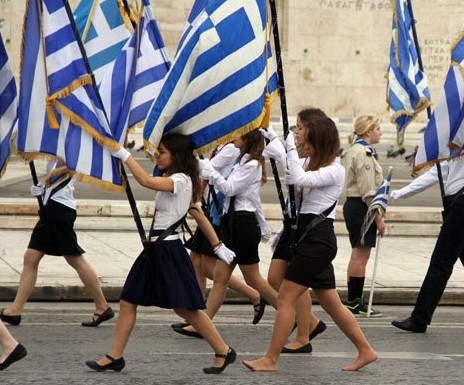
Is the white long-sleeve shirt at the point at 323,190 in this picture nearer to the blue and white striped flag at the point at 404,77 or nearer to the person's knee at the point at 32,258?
the person's knee at the point at 32,258

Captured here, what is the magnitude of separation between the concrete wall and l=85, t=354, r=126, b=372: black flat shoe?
101 ft

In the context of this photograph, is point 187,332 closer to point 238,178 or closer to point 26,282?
point 238,178

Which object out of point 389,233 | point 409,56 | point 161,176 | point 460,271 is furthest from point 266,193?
point 161,176

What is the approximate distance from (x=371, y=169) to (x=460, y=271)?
2730 millimetres

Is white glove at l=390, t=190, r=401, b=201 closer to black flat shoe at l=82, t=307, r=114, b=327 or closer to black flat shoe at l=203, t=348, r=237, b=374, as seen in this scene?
black flat shoe at l=82, t=307, r=114, b=327

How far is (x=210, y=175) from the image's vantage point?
9.90 metres

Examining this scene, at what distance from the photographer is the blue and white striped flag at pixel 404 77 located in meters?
11.9

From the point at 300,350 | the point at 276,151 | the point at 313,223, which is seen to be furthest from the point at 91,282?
the point at 276,151

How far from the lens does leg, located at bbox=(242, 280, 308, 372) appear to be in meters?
8.54

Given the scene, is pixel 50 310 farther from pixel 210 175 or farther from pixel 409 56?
pixel 409 56

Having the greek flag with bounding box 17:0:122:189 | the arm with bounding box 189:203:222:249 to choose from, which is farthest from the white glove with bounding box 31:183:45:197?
the arm with bounding box 189:203:222:249

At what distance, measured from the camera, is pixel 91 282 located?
10406mm

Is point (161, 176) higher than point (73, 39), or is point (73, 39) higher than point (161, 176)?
point (73, 39)

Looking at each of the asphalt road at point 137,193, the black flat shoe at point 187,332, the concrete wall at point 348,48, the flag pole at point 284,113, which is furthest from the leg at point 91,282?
the concrete wall at point 348,48
